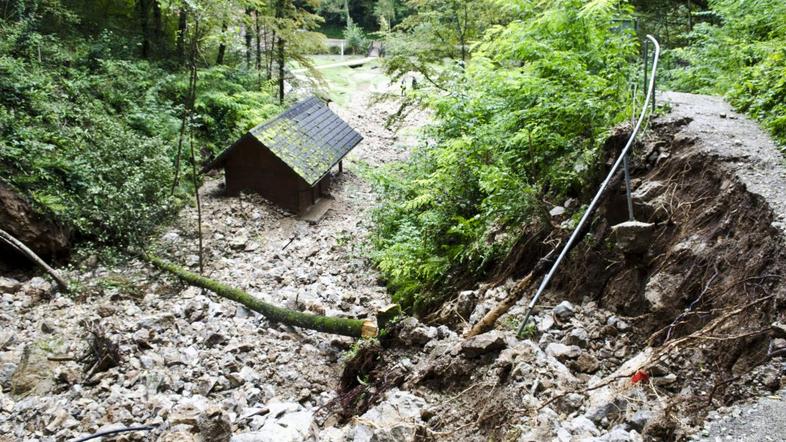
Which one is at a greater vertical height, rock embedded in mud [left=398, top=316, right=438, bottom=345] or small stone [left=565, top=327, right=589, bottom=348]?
small stone [left=565, top=327, right=589, bottom=348]

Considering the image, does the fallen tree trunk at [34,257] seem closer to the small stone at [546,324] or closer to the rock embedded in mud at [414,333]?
the rock embedded in mud at [414,333]

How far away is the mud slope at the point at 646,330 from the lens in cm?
355

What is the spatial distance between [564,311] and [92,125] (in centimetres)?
1333

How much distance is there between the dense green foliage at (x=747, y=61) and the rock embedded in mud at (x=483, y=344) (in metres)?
3.64

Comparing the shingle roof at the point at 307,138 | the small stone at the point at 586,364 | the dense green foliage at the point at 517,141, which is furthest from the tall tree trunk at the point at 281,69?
the small stone at the point at 586,364

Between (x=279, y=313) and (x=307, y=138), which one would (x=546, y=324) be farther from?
(x=307, y=138)

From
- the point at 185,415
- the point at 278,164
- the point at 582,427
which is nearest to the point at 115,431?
the point at 185,415

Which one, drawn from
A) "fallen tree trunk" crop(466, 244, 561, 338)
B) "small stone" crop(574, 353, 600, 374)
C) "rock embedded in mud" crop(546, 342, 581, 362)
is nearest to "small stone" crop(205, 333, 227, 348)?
"fallen tree trunk" crop(466, 244, 561, 338)

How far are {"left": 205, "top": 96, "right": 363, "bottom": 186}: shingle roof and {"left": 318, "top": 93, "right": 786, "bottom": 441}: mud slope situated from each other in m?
9.71

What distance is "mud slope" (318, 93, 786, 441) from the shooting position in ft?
11.6

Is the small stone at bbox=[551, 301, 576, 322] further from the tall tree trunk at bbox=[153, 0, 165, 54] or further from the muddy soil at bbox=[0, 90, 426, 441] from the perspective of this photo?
the tall tree trunk at bbox=[153, 0, 165, 54]

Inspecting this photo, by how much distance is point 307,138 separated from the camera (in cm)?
1652

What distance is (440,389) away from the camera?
16.9 ft

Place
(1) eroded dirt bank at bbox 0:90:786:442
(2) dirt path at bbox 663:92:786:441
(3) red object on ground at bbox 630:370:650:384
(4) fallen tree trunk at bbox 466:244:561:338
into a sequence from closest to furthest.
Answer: (2) dirt path at bbox 663:92:786:441, (1) eroded dirt bank at bbox 0:90:786:442, (3) red object on ground at bbox 630:370:650:384, (4) fallen tree trunk at bbox 466:244:561:338
